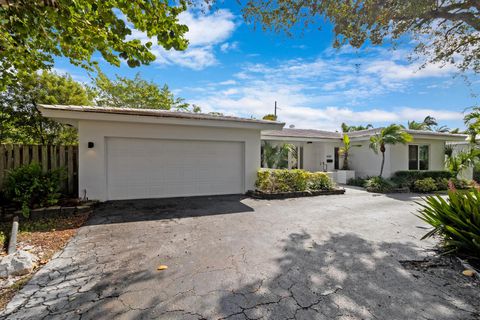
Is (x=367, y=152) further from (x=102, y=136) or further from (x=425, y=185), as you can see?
(x=102, y=136)

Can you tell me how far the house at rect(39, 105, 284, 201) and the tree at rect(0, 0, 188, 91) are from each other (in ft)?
9.34

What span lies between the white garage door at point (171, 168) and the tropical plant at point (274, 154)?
5410 mm

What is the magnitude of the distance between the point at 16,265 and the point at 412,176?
16998 mm

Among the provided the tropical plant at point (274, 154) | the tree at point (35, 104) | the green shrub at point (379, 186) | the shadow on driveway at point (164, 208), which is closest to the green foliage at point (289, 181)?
the shadow on driveway at point (164, 208)

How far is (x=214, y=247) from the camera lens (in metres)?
4.24

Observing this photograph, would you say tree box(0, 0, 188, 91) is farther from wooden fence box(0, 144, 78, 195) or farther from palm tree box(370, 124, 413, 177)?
palm tree box(370, 124, 413, 177)

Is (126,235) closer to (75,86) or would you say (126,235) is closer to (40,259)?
(40,259)

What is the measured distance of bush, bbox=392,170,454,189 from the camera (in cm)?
1275

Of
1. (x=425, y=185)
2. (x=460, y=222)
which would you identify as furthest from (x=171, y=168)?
(x=425, y=185)

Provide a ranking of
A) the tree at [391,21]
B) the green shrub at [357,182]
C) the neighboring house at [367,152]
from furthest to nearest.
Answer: the neighboring house at [367,152]
the green shrub at [357,182]
the tree at [391,21]

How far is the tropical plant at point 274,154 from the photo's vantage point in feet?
49.0

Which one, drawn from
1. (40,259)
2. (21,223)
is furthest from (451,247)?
(21,223)

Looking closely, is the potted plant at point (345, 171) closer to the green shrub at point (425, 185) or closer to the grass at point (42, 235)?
the green shrub at point (425, 185)

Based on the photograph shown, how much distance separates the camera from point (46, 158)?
7688 mm
